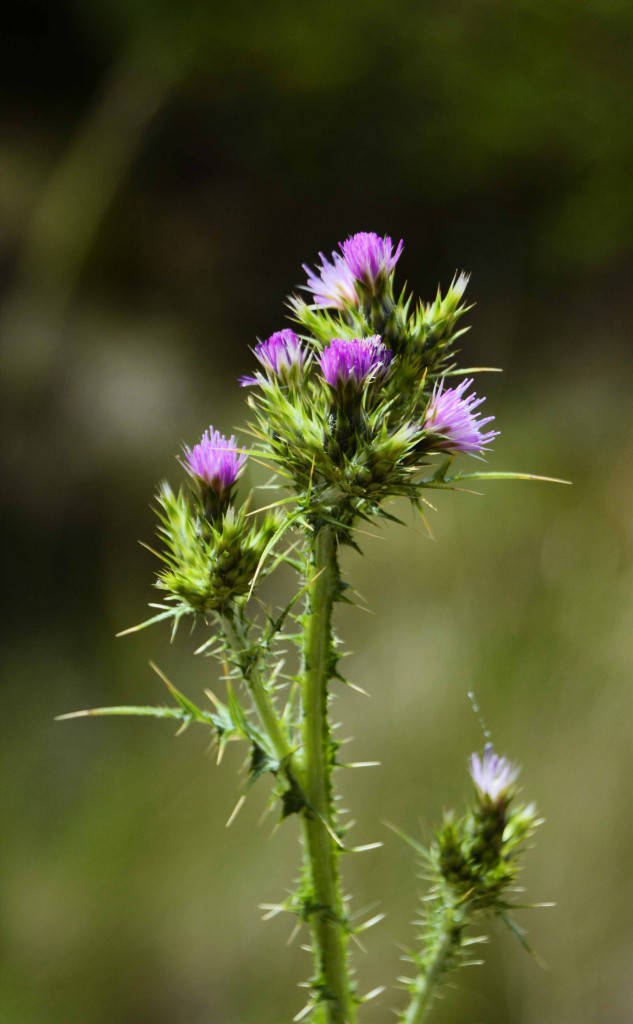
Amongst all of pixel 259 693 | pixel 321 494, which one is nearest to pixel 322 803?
pixel 259 693

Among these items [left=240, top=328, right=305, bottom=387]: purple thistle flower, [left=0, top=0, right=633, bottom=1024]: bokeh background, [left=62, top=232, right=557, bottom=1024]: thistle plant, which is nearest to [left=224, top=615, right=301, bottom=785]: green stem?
[left=62, top=232, right=557, bottom=1024]: thistle plant

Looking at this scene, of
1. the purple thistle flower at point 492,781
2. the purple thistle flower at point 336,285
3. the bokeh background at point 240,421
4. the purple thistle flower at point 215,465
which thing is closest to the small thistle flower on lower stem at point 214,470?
the purple thistle flower at point 215,465

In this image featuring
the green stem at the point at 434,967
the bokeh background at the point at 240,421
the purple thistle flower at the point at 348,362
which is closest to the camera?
the purple thistle flower at the point at 348,362

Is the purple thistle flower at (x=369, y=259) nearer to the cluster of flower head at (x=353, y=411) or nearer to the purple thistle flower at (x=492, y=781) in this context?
the cluster of flower head at (x=353, y=411)

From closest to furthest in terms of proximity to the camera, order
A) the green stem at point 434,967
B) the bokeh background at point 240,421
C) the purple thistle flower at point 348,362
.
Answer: the purple thistle flower at point 348,362, the green stem at point 434,967, the bokeh background at point 240,421

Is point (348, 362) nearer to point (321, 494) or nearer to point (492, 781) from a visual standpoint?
point (321, 494)

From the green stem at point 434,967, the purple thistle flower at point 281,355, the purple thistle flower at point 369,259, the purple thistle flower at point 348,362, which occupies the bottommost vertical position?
the green stem at point 434,967

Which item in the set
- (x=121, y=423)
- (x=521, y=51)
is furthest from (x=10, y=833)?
(x=521, y=51)

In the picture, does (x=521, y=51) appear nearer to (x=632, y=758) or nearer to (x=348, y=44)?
(x=348, y=44)
